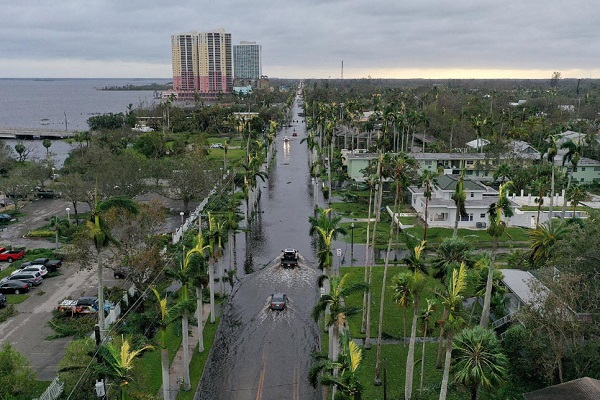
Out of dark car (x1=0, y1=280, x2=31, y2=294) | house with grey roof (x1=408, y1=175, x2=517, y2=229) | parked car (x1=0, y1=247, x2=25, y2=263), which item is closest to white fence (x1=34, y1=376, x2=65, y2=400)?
dark car (x1=0, y1=280, x2=31, y2=294)

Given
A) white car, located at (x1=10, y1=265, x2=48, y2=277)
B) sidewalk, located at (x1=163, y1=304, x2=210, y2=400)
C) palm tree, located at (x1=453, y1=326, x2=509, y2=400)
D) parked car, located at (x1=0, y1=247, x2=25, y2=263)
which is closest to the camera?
palm tree, located at (x1=453, y1=326, x2=509, y2=400)

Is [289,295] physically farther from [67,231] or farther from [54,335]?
[67,231]

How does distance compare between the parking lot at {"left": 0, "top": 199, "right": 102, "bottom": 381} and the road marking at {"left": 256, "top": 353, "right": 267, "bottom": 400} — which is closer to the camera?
the road marking at {"left": 256, "top": 353, "right": 267, "bottom": 400}

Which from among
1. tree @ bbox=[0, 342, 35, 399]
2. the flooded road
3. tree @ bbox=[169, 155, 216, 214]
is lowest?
the flooded road

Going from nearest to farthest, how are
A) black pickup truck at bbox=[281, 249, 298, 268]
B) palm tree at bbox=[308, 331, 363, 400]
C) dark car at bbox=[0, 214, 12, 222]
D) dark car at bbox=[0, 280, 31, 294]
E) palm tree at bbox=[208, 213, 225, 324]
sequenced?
palm tree at bbox=[308, 331, 363, 400] → palm tree at bbox=[208, 213, 225, 324] → dark car at bbox=[0, 280, 31, 294] → black pickup truck at bbox=[281, 249, 298, 268] → dark car at bbox=[0, 214, 12, 222]

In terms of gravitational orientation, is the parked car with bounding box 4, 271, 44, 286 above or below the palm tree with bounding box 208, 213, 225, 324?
below

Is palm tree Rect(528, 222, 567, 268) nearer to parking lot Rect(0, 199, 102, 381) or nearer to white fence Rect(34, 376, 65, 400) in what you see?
white fence Rect(34, 376, 65, 400)

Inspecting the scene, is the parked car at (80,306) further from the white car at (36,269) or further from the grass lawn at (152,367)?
the white car at (36,269)

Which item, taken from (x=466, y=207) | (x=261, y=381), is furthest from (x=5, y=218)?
(x=466, y=207)
